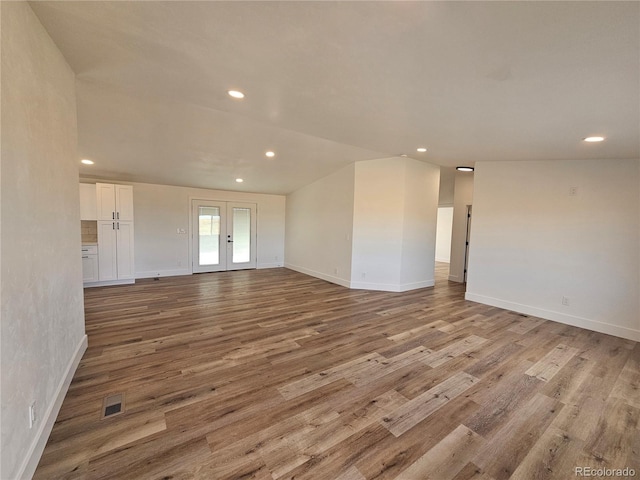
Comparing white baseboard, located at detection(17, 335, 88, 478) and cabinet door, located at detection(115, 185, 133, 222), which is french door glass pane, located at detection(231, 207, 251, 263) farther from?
white baseboard, located at detection(17, 335, 88, 478)

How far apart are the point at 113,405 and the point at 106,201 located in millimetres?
4906

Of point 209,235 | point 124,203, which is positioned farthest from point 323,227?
point 124,203

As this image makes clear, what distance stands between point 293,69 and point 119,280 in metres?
5.99

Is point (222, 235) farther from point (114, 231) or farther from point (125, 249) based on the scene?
point (114, 231)

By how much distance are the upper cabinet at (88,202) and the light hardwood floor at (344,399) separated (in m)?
2.42

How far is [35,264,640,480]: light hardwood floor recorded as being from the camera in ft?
5.28

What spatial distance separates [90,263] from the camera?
5.45 metres

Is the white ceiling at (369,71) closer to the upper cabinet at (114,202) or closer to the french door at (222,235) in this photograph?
the upper cabinet at (114,202)

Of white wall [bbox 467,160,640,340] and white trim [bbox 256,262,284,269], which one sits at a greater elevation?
white wall [bbox 467,160,640,340]

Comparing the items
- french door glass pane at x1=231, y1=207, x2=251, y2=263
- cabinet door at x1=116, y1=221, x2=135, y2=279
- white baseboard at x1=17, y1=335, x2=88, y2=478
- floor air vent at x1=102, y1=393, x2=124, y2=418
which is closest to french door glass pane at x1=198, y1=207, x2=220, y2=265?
french door glass pane at x1=231, y1=207, x2=251, y2=263

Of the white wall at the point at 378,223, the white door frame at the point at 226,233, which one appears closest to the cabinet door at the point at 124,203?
the white door frame at the point at 226,233

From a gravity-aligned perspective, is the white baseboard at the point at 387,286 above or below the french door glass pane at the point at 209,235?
below

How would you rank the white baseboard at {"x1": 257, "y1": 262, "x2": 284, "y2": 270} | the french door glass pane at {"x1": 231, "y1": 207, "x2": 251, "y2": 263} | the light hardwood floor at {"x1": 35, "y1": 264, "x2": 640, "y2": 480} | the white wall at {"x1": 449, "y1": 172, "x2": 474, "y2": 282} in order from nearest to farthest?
the light hardwood floor at {"x1": 35, "y1": 264, "x2": 640, "y2": 480} < the white wall at {"x1": 449, "y1": 172, "x2": 474, "y2": 282} < the french door glass pane at {"x1": 231, "y1": 207, "x2": 251, "y2": 263} < the white baseboard at {"x1": 257, "y1": 262, "x2": 284, "y2": 270}

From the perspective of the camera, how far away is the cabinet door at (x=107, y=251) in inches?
216
